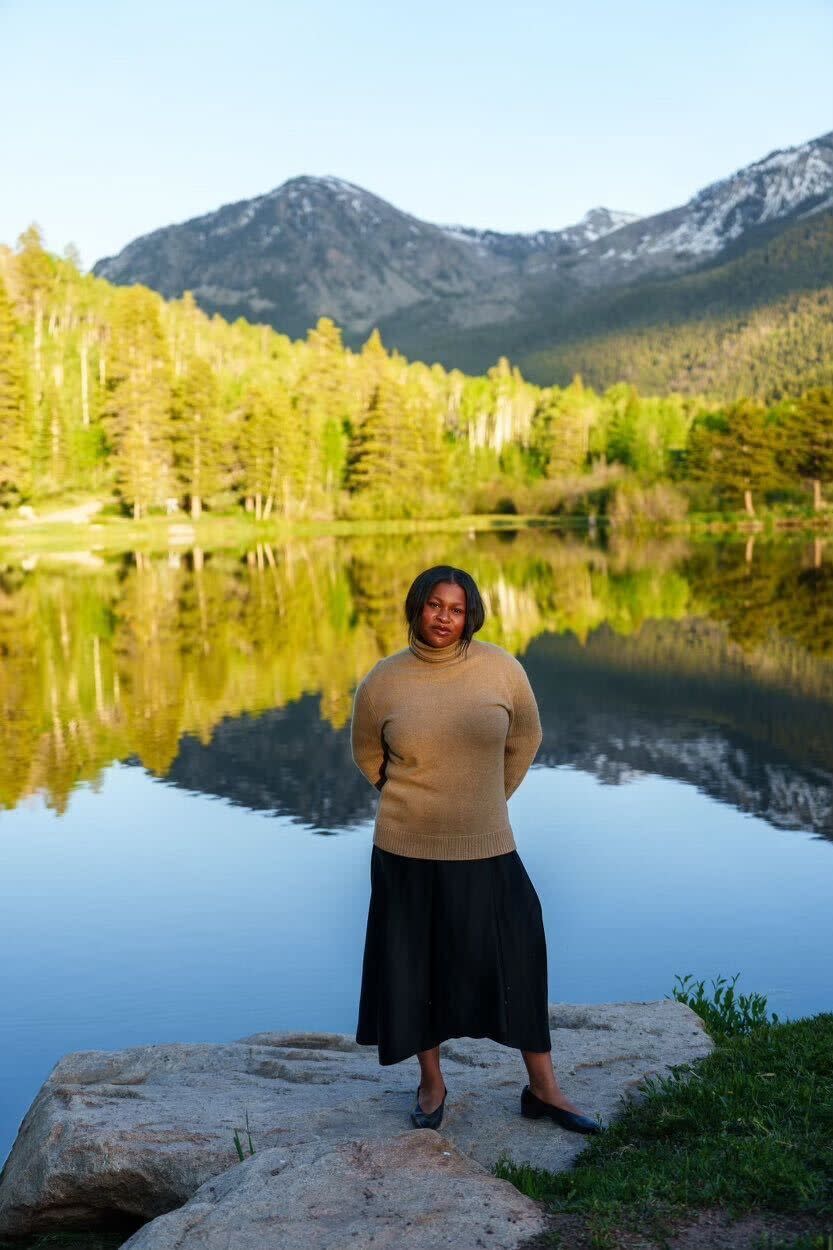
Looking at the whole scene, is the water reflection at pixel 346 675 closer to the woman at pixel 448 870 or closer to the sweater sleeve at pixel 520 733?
the sweater sleeve at pixel 520 733

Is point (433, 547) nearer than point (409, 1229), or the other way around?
point (409, 1229)

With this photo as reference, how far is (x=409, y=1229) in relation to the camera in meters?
3.45

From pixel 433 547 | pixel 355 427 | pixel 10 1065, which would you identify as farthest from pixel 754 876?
pixel 355 427

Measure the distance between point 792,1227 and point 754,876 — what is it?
5743 mm

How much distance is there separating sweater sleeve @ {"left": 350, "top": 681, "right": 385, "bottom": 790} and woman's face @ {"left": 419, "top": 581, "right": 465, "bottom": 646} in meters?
0.34

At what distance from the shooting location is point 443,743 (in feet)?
14.1

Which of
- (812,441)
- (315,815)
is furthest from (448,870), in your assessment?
(812,441)

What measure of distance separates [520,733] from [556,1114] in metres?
1.33

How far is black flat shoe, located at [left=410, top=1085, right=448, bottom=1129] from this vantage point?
427 centimetres

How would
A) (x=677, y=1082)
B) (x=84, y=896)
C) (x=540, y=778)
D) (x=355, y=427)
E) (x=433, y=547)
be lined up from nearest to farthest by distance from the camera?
(x=677, y=1082) < (x=84, y=896) < (x=540, y=778) < (x=433, y=547) < (x=355, y=427)

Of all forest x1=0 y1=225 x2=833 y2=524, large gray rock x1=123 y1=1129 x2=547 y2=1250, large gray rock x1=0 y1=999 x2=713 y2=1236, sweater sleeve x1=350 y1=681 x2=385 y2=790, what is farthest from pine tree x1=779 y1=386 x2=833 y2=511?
A: large gray rock x1=123 y1=1129 x2=547 y2=1250

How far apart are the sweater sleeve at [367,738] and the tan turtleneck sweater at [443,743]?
11 mm

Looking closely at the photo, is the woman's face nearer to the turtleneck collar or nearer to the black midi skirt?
the turtleneck collar

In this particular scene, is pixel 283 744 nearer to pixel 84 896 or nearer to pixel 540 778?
pixel 540 778
